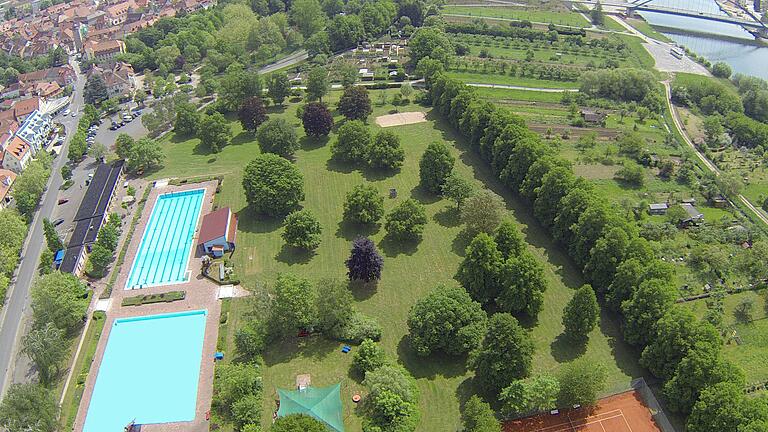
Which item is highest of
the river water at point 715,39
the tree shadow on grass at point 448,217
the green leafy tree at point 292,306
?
the green leafy tree at point 292,306

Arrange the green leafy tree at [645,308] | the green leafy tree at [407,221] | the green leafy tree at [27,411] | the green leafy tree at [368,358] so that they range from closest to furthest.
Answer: the green leafy tree at [27,411]
the green leafy tree at [645,308]
the green leafy tree at [368,358]
the green leafy tree at [407,221]

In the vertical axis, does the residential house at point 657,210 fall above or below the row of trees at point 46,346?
below

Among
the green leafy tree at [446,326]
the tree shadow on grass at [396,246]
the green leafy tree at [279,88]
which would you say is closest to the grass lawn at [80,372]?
the green leafy tree at [446,326]

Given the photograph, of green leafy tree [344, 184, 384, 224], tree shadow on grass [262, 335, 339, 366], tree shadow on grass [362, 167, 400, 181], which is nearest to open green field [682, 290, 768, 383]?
green leafy tree [344, 184, 384, 224]

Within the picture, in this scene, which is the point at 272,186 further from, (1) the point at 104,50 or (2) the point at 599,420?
(1) the point at 104,50

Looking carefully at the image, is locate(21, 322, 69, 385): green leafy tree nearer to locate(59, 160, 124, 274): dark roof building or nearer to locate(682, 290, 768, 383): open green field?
locate(59, 160, 124, 274): dark roof building

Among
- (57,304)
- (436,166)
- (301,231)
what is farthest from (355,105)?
(57,304)

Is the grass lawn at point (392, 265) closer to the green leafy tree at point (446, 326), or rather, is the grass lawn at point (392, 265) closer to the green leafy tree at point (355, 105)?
the green leafy tree at point (446, 326)
